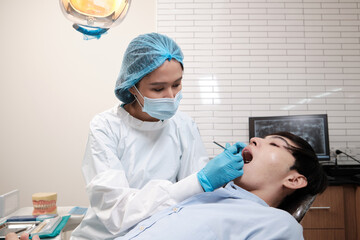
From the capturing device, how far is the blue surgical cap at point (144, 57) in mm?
1329

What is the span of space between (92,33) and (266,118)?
226cm

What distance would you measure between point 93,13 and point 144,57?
0.30 metres

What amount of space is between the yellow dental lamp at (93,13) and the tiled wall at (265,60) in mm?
1975

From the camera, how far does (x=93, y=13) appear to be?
123 centimetres

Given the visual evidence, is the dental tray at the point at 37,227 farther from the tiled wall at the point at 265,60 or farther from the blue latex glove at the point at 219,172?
the tiled wall at the point at 265,60

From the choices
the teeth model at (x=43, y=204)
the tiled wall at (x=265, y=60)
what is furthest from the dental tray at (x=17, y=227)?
the tiled wall at (x=265, y=60)

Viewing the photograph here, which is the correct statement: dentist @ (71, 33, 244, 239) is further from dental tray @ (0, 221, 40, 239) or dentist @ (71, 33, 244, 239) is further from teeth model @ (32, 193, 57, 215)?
teeth model @ (32, 193, 57, 215)

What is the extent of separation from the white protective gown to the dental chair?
533mm

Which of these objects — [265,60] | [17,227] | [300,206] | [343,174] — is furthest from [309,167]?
[265,60]

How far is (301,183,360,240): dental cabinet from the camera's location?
2.52m

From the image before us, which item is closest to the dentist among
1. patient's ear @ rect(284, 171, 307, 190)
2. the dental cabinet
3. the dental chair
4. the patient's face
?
the patient's face

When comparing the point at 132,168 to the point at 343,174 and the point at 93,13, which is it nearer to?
the point at 93,13

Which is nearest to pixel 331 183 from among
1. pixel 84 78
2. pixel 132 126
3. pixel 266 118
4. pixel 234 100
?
pixel 266 118

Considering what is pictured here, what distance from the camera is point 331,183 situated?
2.51 meters
